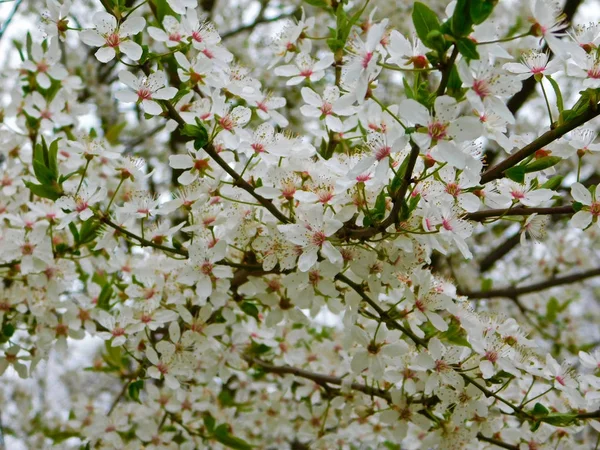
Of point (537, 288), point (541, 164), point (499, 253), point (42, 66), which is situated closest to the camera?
point (541, 164)

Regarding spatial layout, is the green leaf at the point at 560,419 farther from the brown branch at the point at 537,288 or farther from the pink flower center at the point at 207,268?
the brown branch at the point at 537,288

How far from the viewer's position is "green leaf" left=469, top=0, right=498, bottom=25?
103 cm

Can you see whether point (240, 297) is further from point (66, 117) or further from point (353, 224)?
point (66, 117)

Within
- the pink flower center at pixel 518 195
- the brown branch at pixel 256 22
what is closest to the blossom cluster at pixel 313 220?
the pink flower center at pixel 518 195

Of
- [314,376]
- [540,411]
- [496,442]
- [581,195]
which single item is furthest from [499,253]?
[581,195]

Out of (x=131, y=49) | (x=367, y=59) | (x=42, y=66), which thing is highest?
(x=42, y=66)

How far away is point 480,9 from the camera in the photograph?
1.03 m

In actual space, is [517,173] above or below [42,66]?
below

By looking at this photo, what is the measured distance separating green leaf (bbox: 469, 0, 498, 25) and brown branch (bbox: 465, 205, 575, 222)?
54 centimetres

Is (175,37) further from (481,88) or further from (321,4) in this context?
(481,88)

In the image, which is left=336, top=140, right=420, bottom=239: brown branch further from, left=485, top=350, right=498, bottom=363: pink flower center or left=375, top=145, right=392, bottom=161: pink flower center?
left=485, top=350, right=498, bottom=363: pink flower center

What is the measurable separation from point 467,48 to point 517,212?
550 millimetres

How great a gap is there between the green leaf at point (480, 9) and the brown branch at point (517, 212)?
0.54 meters

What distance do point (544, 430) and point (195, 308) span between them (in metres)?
1.04
